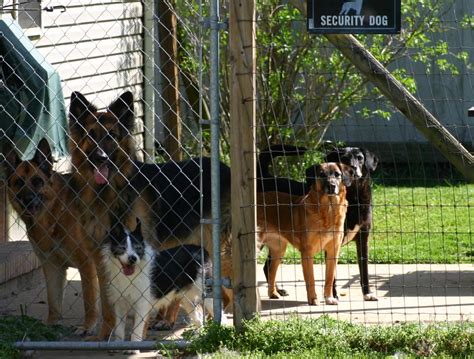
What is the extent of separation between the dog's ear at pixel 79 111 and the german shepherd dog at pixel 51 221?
34cm

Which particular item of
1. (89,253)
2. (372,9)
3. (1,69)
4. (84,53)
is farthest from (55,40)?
(372,9)

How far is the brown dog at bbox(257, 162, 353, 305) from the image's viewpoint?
7547 mm

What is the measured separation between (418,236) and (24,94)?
191 inches

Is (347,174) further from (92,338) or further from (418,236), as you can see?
(418,236)

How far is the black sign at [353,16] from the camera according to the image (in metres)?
5.71

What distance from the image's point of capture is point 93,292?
23.2ft

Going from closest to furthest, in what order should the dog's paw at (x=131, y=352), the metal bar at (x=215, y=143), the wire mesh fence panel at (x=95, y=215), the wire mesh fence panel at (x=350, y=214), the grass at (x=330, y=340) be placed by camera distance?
the grass at (x=330, y=340) → the metal bar at (x=215, y=143) → the dog's paw at (x=131, y=352) → the wire mesh fence panel at (x=95, y=215) → the wire mesh fence panel at (x=350, y=214)

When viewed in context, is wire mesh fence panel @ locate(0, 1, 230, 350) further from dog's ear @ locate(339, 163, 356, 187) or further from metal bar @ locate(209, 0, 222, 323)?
dog's ear @ locate(339, 163, 356, 187)

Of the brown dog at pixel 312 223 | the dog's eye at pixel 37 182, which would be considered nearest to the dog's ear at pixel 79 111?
the dog's eye at pixel 37 182

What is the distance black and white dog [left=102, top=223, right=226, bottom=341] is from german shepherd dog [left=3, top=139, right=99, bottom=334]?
460 mm

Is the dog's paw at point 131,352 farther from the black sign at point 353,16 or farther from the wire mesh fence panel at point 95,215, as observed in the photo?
the black sign at point 353,16

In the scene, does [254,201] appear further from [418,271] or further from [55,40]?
[55,40]

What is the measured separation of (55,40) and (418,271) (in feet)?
13.3

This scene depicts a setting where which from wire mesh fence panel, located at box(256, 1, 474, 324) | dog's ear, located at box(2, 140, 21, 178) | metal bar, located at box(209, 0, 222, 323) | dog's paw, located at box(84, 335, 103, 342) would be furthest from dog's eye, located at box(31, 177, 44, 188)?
metal bar, located at box(209, 0, 222, 323)
